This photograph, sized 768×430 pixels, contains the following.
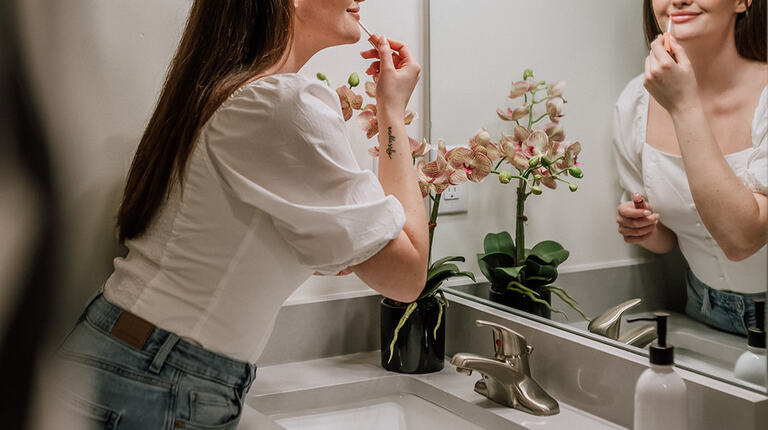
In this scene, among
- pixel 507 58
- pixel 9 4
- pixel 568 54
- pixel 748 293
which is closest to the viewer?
pixel 9 4

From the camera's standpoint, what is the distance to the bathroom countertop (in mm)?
1129

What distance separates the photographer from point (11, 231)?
97 millimetres

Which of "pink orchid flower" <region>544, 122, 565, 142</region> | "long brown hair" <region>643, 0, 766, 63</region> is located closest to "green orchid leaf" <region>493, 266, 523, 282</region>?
"pink orchid flower" <region>544, 122, 565, 142</region>

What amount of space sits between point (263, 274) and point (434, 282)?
21.4 inches

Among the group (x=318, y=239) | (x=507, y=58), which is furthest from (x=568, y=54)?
(x=318, y=239)

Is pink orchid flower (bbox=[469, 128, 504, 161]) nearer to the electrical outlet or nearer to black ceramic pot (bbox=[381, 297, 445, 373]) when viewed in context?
the electrical outlet

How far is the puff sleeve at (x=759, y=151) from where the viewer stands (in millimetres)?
896

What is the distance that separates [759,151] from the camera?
0.91 meters

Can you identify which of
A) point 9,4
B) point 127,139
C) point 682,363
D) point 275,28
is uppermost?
point 275,28

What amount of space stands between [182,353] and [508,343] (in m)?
0.59

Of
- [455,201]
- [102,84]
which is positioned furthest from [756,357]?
[102,84]

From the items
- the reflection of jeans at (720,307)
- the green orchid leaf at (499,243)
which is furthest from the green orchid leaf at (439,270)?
the reflection of jeans at (720,307)

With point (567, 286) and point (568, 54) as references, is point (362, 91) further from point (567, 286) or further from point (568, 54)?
point (567, 286)

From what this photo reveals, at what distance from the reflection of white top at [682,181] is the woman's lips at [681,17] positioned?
0.36 ft
